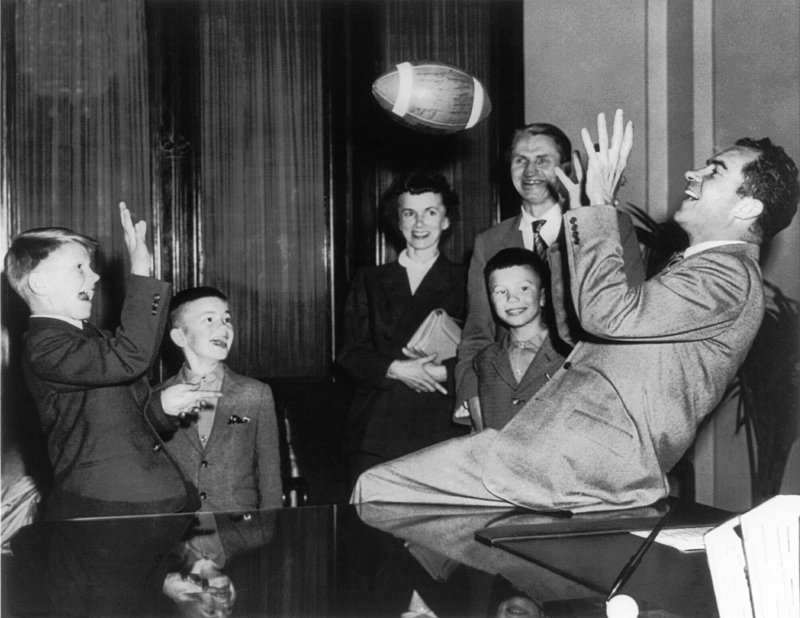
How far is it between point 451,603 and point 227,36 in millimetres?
4470

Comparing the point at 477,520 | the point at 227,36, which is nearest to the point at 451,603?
the point at 477,520

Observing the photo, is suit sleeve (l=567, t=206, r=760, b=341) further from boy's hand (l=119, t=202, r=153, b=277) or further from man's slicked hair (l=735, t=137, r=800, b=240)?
boy's hand (l=119, t=202, r=153, b=277)

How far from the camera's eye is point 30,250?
3.29 m

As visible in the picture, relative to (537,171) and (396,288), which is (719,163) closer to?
(537,171)

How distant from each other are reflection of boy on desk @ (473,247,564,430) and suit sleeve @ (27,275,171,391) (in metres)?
1.24

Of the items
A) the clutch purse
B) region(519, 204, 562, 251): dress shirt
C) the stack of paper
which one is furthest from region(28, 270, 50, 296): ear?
the stack of paper

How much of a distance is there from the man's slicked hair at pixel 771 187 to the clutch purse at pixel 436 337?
5.16 feet

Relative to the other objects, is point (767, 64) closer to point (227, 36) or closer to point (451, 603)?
point (227, 36)

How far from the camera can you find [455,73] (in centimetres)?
384

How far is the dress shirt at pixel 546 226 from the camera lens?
4.03 meters

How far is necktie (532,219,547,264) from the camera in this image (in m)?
3.94

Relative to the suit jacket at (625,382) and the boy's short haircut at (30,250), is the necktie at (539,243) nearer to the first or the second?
the suit jacket at (625,382)

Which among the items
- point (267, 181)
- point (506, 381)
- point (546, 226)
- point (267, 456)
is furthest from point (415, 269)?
point (267, 181)

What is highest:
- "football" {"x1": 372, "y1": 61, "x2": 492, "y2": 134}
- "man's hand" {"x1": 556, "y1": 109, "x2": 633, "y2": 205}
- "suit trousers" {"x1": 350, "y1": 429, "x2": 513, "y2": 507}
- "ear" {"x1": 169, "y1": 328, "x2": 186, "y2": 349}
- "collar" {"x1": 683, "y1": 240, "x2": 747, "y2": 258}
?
"football" {"x1": 372, "y1": 61, "x2": 492, "y2": 134}
